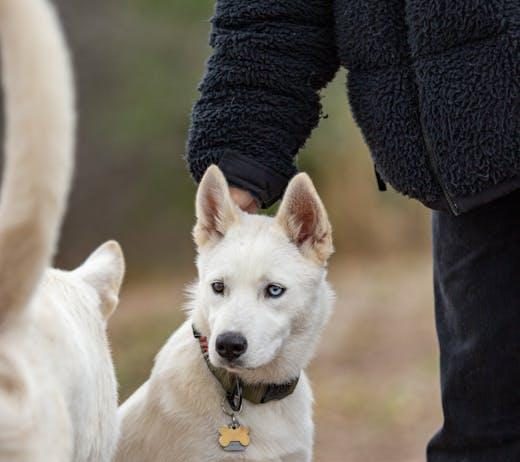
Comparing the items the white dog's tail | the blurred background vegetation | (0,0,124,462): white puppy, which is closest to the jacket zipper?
(0,0,124,462): white puppy

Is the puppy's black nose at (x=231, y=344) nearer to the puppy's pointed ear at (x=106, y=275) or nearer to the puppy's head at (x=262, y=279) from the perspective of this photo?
the puppy's head at (x=262, y=279)

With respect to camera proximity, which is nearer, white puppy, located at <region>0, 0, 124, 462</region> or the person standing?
white puppy, located at <region>0, 0, 124, 462</region>

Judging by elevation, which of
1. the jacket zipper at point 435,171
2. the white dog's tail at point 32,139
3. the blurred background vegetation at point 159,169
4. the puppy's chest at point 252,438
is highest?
the white dog's tail at point 32,139

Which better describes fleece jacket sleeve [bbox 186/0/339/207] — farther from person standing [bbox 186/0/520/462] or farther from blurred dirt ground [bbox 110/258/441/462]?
blurred dirt ground [bbox 110/258/441/462]

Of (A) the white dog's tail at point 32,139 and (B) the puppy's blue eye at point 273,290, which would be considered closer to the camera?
(A) the white dog's tail at point 32,139

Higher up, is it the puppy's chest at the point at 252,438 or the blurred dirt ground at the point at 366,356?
the puppy's chest at the point at 252,438

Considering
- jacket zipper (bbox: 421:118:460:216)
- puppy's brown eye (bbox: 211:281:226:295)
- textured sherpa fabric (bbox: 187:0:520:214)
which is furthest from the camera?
puppy's brown eye (bbox: 211:281:226:295)

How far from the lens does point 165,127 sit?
46.1 ft

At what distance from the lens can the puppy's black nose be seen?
3600mm

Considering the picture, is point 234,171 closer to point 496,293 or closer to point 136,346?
point 496,293

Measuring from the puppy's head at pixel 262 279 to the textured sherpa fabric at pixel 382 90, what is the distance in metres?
0.13

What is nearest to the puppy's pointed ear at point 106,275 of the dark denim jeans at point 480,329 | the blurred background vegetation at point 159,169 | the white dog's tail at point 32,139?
the white dog's tail at point 32,139

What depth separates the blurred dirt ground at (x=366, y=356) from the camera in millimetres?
7703

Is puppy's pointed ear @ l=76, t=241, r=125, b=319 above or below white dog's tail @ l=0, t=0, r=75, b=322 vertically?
below
